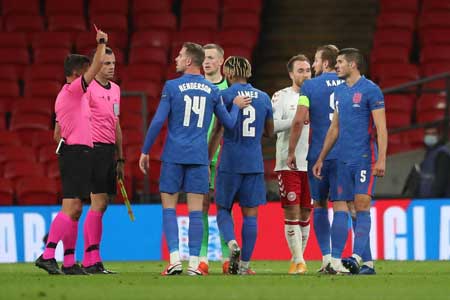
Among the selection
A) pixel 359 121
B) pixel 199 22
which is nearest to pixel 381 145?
pixel 359 121

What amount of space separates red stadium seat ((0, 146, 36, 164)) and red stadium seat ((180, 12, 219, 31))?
4.11 meters

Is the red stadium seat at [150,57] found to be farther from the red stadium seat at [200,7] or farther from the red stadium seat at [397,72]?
the red stadium seat at [397,72]

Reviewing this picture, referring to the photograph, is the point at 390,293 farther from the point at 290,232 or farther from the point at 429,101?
the point at 429,101

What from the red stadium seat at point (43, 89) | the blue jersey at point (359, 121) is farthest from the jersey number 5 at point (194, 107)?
the red stadium seat at point (43, 89)

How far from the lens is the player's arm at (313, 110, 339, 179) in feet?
38.4

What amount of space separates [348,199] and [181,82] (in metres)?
1.76

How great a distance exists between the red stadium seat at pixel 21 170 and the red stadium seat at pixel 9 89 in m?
2.06

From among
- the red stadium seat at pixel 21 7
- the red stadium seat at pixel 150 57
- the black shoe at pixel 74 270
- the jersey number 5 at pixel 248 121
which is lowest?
the black shoe at pixel 74 270

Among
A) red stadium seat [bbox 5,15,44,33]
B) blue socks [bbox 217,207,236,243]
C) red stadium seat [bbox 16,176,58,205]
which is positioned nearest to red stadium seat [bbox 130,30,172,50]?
red stadium seat [bbox 5,15,44,33]

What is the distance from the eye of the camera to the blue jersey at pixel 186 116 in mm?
11492

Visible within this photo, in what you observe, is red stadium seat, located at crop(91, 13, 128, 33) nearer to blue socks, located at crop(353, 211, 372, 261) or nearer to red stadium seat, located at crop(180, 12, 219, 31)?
red stadium seat, located at crop(180, 12, 219, 31)

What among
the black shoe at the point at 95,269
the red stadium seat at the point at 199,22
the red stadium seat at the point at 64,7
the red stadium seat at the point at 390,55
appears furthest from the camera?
the red stadium seat at the point at 64,7

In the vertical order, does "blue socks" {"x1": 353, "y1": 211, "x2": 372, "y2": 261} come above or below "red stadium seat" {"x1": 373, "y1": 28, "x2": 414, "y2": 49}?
below

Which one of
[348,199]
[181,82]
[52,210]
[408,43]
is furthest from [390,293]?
[408,43]
